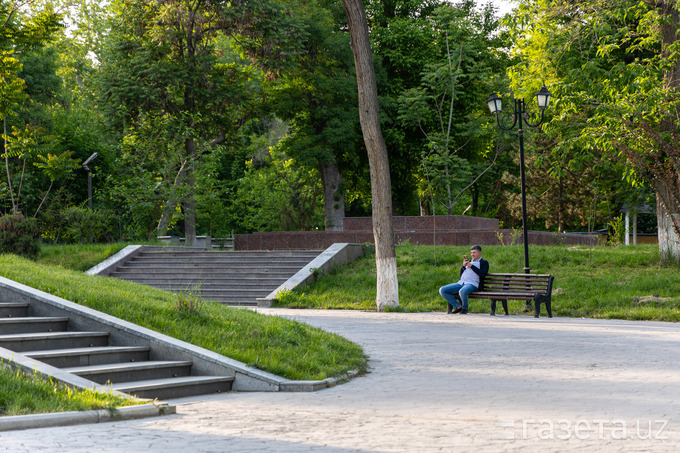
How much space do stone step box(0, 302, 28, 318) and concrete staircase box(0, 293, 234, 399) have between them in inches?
0.5

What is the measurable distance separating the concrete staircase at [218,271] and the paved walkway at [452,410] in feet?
34.6

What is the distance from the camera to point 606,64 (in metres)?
25.4

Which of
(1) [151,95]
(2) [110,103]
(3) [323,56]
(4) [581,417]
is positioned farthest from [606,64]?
(4) [581,417]

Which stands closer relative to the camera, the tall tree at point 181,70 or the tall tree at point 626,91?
the tall tree at point 626,91

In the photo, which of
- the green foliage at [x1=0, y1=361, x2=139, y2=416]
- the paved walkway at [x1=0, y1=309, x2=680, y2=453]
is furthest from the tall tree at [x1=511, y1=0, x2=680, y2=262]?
the green foliage at [x1=0, y1=361, x2=139, y2=416]

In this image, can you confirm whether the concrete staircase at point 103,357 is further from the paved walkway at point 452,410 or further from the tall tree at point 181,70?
the tall tree at point 181,70

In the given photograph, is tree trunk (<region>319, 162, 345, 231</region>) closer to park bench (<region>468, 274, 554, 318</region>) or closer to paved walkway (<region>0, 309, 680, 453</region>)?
park bench (<region>468, 274, 554, 318</region>)

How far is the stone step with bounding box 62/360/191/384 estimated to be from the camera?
7852 millimetres

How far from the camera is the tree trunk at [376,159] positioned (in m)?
17.7

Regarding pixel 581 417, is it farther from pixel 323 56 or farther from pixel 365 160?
pixel 365 160

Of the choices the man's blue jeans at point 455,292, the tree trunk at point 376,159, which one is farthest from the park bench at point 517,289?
the tree trunk at point 376,159

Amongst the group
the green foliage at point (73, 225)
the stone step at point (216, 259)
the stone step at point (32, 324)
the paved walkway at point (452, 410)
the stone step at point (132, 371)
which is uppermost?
the green foliage at point (73, 225)

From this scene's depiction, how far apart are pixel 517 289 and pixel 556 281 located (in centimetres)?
284

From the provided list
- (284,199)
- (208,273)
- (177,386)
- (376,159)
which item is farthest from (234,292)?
(284,199)
